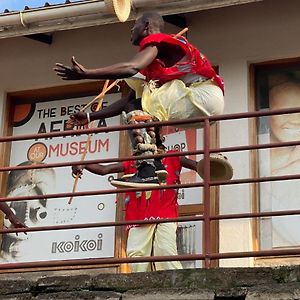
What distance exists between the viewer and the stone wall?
5.29m

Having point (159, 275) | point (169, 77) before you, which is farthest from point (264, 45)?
point (159, 275)

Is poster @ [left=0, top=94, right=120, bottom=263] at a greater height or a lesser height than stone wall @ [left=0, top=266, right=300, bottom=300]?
greater

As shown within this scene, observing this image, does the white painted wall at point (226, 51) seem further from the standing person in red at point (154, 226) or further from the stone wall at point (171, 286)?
the stone wall at point (171, 286)

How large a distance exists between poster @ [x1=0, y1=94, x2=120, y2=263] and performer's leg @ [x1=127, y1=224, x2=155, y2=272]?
196cm

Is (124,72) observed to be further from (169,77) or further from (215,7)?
(215,7)

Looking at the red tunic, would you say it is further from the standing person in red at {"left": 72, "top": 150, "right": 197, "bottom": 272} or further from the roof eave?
the roof eave

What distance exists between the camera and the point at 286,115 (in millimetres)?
8234

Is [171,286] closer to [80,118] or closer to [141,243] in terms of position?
[141,243]

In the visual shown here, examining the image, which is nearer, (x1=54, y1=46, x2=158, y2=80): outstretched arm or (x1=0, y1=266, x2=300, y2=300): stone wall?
(x1=0, y1=266, x2=300, y2=300): stone wall

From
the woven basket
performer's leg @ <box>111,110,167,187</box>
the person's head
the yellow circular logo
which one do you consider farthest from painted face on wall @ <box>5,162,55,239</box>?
the person's head

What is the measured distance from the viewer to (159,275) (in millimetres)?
5492

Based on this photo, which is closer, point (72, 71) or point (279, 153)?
point (72, 71)

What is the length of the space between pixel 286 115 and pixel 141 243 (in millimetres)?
2447

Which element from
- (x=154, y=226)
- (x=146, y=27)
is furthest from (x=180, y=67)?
(x=154, y=226)
